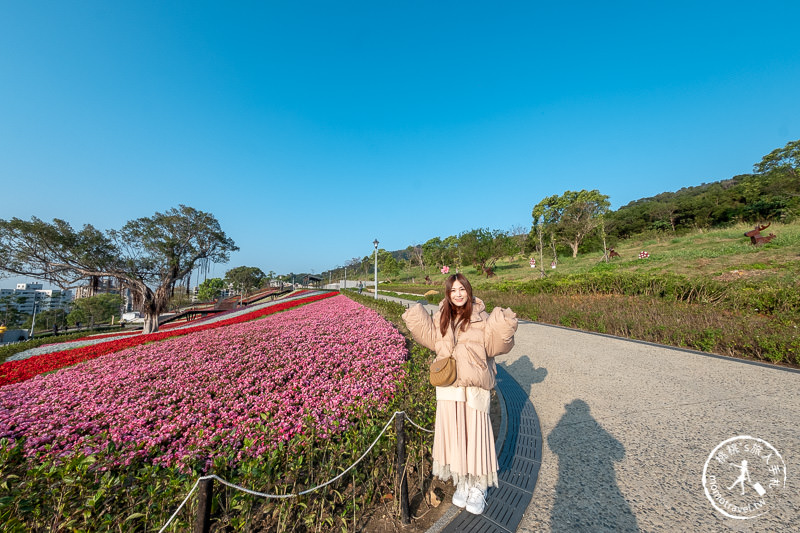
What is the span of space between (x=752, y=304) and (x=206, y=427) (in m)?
11.7

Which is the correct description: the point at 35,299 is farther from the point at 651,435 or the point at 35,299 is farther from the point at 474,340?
the point at 651,435

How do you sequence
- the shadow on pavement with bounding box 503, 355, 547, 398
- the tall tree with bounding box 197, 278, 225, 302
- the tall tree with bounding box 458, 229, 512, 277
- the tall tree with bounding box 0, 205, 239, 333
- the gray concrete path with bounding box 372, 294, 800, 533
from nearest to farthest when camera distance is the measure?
the gray concrete path with bounding box 372, 294, 800, 533 < the shadow on pavement with bounding box 503, 355, 547, 398 < the tall tree with bounding box 0, 205, 239, 333 < the tall tree with bounding box 458, 229, 512, 277 < the tall tree with bounding box 197, 278, 225, 302

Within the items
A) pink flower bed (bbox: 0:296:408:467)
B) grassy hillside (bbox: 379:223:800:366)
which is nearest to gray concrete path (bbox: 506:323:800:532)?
grassy hillside (bbox: 379:223:800:366)

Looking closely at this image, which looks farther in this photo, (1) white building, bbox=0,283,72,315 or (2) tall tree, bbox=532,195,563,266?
(2) tall tree, bbox=532,195,563,266

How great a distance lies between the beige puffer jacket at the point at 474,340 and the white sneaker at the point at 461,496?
0.88 metres

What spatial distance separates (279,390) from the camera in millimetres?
3957

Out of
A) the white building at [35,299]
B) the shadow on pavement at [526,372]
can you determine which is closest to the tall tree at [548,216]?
the shadow on pavement at [526,372]

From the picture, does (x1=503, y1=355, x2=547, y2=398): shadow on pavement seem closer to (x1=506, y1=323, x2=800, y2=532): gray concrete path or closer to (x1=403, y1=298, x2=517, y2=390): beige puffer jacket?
(x1=506, y1=323, x2=800, y2=532): gray concrete path

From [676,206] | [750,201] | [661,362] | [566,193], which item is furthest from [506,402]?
[676,206]

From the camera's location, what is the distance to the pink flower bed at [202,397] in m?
2.69

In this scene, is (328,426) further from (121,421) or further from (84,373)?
(84,373)

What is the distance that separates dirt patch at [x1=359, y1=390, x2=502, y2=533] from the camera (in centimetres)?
197

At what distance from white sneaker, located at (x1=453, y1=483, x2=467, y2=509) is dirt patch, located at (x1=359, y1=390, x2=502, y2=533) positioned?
89 millimetres

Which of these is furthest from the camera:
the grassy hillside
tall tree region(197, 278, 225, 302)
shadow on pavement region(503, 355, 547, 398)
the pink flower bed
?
tall tree region(197, 278, 225, 302)
